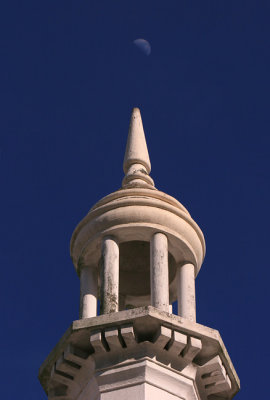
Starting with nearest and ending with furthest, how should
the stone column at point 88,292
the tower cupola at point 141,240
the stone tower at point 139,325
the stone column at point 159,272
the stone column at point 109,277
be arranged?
the stone tower at point 139,325
the stone column at point 109,277
the stone column at point 159,272
the tower cupola at point 141,240
the stone column at point 88,292

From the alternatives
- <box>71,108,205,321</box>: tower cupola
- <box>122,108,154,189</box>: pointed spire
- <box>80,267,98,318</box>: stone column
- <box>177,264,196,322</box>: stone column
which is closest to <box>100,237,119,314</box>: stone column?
<box>71,108,205,321</box>: tower cupola

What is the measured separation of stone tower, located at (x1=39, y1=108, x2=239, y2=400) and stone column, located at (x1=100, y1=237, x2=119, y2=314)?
0.8 inches

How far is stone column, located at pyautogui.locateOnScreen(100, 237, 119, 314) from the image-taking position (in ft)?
70.1

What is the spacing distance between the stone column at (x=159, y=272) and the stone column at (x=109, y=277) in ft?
2.53

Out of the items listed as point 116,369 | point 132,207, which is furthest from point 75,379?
point 132,207

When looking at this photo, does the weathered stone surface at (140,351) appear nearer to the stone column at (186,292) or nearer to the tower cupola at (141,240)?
the tower cupola at (141,240)

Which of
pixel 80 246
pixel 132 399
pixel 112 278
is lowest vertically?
pixel 132 399

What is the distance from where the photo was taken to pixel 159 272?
2195 cm

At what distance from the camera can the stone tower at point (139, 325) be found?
790 inches

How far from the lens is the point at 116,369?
20.1 m

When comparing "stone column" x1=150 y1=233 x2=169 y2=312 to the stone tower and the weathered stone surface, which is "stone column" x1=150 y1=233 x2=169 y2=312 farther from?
the weathered stone surface

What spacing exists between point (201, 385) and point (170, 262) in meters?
4.21

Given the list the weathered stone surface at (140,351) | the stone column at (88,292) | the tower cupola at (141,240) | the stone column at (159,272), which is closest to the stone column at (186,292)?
the tower cupola at (141,240)

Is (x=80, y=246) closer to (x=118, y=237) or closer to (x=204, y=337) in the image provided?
(x=118, y=237)
